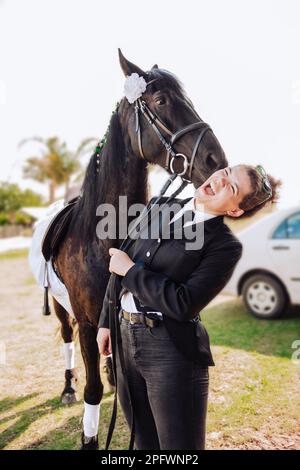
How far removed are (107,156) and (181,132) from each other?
583mm

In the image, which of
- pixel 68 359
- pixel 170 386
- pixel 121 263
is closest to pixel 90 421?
pixel 68 359

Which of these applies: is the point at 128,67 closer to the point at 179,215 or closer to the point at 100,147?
the point at 100,147

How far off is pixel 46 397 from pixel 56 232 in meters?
1.96

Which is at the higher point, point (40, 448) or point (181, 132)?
point (181, 132)

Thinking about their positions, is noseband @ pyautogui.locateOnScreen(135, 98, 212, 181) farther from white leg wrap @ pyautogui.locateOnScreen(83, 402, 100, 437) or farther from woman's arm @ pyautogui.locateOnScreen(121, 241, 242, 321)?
white leg wrap @ pyautogui.locateOnScreen(83, 402, 100, 437)

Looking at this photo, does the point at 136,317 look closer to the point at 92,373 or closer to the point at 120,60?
the point at 92,373

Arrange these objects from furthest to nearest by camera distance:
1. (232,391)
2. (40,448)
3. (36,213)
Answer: (36,213) → (232,391) → (40,448)

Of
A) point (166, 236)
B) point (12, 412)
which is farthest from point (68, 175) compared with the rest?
point (166, 236)

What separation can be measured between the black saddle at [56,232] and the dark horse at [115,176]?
53 mm

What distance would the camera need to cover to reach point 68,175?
25391 mm

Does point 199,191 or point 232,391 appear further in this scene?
point 232,391

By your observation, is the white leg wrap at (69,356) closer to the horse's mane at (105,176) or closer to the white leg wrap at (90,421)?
the white leg wrap at (90,421)

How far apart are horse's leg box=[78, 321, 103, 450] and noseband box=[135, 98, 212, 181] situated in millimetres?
1404

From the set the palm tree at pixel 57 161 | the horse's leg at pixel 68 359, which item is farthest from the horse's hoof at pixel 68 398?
the palm tree at pixel 57 161
